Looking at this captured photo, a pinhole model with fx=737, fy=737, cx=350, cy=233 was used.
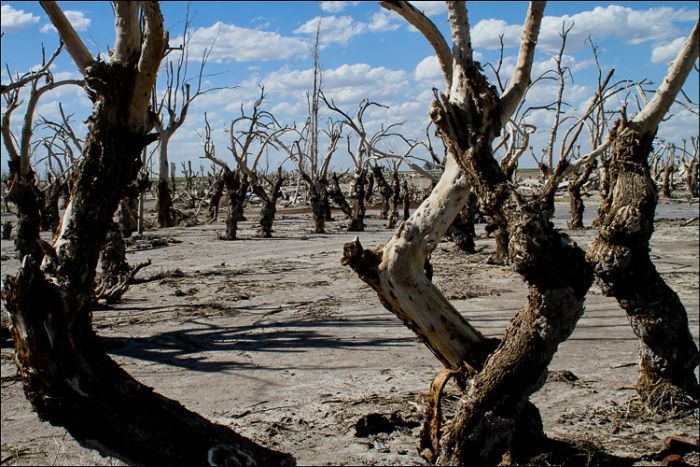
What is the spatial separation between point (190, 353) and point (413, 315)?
3.60 meters

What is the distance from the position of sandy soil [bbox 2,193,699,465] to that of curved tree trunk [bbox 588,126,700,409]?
0.25m

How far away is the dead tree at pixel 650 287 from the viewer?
15.3ft

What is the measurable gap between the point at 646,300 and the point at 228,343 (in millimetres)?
4197

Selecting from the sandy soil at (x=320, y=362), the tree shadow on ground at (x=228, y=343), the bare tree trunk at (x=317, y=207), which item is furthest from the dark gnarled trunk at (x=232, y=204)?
the tree shadow on ground at (x=228, y=343)

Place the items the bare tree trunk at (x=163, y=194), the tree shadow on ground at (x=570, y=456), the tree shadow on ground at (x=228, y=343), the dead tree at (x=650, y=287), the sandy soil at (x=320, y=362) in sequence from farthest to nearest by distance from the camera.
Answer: the bare tree trunk at (x=163, y=194), the tree shadow on ground at (x=228, y=343), the dead tree at (x=650, y=287), the sandy soil at (x=320, y=362), the tree shadow on ground at (x=570, y=456)

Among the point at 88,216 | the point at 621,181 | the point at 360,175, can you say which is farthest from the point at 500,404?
the point at 360,175

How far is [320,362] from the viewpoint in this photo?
6.52 metres

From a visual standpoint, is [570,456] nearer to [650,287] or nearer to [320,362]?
[650,287]

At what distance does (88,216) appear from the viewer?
415 centimetres

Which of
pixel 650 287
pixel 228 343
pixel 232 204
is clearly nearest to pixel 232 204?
pixel 232 204

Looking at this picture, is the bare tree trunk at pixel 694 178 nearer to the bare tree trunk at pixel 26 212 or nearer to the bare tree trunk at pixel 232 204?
the bare tree trunk at pixel 232 204

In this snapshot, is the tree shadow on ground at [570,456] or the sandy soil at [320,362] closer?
the tree shadow on ground at [570,456]

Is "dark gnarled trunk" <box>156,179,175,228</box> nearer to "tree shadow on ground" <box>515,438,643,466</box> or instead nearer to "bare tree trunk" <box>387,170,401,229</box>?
"bare tree trunk" <box>387,170,401,229</box>

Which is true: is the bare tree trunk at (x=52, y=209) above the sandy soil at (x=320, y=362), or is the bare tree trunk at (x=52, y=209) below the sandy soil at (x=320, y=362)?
above
